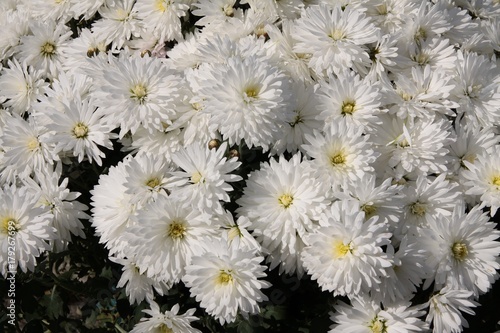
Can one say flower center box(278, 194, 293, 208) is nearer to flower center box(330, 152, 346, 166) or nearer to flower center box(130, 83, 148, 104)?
flower center box(330, 152, 346, 166)

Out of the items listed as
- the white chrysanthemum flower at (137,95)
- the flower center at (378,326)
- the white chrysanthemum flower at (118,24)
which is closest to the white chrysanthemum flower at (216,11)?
the white chrysanthemum flower at (118,24)

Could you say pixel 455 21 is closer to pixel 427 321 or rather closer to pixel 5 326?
pixel 427 321

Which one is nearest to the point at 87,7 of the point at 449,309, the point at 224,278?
the point at 224,278

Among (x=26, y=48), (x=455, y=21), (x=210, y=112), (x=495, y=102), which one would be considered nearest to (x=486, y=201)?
(x=495, y=102)

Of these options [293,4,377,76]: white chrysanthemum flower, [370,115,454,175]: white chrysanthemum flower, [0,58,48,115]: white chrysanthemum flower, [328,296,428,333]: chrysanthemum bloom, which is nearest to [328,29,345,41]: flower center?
[293,4,377,76]: white chrysanthemum flower

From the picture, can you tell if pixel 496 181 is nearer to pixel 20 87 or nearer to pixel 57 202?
pixel 57 202

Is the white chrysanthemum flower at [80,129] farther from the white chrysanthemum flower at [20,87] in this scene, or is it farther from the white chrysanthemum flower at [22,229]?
the white chrysanthemum flower at [20,87]
